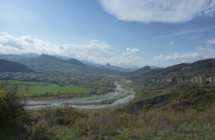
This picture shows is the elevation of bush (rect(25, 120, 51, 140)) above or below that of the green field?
above

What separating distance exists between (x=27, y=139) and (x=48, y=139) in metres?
0.66

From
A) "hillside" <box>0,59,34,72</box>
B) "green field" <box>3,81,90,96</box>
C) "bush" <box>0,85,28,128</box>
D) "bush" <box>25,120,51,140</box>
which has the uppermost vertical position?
"hillside" <box>0,59,34,72</box>

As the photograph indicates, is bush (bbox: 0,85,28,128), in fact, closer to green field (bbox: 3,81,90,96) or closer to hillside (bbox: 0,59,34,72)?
green field (bbox: 3,81,90,96)

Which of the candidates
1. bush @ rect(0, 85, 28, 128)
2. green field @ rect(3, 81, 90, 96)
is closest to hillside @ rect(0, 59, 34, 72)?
green field @ rect(3, 81, 90, 96)

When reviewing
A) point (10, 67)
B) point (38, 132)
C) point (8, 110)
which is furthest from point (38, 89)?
point (10, 67)

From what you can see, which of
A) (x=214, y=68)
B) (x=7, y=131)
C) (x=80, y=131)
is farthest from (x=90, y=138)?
(x=214, y=68)

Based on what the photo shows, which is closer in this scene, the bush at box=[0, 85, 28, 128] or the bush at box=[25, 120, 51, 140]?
the bush at box=[25, 120, 51, 140]

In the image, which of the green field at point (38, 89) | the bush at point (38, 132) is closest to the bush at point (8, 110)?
the bush at point (38, 132)

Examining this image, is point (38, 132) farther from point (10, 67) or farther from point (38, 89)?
point (10, 67)

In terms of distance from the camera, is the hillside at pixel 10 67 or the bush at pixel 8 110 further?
the hillside at pixel 10 67

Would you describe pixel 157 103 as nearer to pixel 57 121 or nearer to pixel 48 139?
pixel 57 121

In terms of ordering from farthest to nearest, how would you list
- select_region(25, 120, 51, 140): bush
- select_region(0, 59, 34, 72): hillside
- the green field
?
select_region(0, 59, 34, 72): hillside → the green field → select_region(25, 120, 51, 140): bush

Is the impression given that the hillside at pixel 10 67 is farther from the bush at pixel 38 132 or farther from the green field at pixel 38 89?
the bush at pixel 38 132

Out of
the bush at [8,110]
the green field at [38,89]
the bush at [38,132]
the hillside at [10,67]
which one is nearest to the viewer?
the bush at [38,132]
